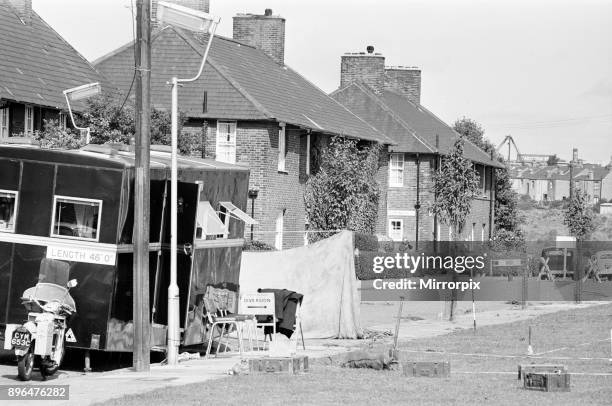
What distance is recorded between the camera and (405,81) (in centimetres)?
7469

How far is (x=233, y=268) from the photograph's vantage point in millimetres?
23391

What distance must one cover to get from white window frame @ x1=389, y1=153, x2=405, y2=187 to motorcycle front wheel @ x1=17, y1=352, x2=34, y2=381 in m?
45.9

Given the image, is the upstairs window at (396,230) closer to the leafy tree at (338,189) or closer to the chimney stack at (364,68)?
the chimney stack at (364,68)

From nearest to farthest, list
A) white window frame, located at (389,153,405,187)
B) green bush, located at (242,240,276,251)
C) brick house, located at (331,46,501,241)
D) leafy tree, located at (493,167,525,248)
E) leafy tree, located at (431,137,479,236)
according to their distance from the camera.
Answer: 1. green bush, located at (242,240,276,251)
2. leafy tree, located at (431,137,479,236)
3. brick house, located at (331,46,501,241)
4. white window frame, located at (389,153,405,187)
5. leafy tree, located at (493,167,525,248)

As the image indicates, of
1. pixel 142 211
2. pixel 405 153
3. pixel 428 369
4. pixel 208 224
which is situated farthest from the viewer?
pixel 405 153

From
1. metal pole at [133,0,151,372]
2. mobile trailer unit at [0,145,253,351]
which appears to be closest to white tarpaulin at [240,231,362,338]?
mobile trailer unit at [0,145,253,351]

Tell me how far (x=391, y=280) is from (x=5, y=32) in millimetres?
14292

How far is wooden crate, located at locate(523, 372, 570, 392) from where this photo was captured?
16.1m

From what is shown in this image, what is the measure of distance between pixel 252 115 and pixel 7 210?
2564 centimetres

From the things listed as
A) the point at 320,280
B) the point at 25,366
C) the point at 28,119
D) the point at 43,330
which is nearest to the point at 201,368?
the point at 43,330

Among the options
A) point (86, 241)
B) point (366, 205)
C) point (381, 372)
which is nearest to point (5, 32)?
point (366, 205)

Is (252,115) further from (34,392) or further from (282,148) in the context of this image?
(34,392)

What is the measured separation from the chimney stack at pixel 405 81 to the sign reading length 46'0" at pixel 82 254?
183 feet

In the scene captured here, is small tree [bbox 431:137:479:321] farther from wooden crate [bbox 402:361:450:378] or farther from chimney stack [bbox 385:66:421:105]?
wooden crate [bbox 402:361:450:378]
